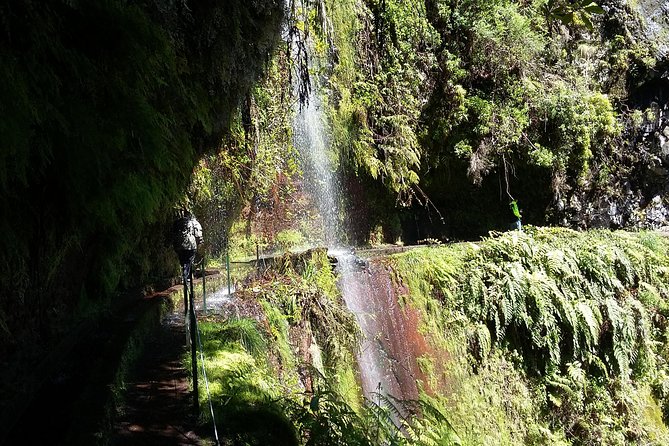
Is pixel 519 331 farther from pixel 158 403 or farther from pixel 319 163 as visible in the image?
pixel 158 403

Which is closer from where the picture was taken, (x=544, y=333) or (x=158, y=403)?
(x=158, y=403)

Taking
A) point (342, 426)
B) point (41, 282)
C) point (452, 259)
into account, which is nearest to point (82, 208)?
point (41, 282)

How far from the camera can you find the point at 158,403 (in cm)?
348

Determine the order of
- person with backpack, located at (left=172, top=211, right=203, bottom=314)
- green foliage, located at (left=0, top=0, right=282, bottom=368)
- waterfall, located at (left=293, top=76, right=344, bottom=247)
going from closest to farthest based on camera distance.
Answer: green foliage, located at (left=0, top=0, right=282, bottom=368)
person with backpack, located at (left=172, top=211, right=203, bottom=314)
waterfall, located at (left=293, top=76, right=344, bottom=247)

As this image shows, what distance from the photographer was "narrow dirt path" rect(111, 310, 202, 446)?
3055 millimetres

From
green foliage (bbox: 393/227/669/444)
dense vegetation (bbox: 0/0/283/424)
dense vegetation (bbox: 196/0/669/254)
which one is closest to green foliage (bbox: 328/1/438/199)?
dense vegetation (bbox: 196/0/669/254)

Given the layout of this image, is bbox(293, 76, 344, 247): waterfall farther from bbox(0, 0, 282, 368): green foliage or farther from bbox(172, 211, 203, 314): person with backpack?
bbox(172, 211, 203, 314): person with backpack

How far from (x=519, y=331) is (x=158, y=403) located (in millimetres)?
6289

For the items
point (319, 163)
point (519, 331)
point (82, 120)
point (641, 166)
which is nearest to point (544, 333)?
point (519, 331)

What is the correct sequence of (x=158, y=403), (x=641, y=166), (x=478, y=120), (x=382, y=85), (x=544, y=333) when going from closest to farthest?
(x=158, y=403), (x=544, y=333), (x=382, y=85), (x=478, y=120), (x=641, y=166)

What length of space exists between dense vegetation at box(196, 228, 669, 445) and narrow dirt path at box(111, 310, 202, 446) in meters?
0.92

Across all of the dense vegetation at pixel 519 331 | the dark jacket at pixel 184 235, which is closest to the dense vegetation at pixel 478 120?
the dense vegetation at pixel 519 331

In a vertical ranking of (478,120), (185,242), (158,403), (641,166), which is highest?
(478,120)

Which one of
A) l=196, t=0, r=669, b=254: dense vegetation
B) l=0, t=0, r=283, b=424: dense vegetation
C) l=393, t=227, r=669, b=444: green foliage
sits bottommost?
l=393, t=227, r=669, b=444: green foliage
